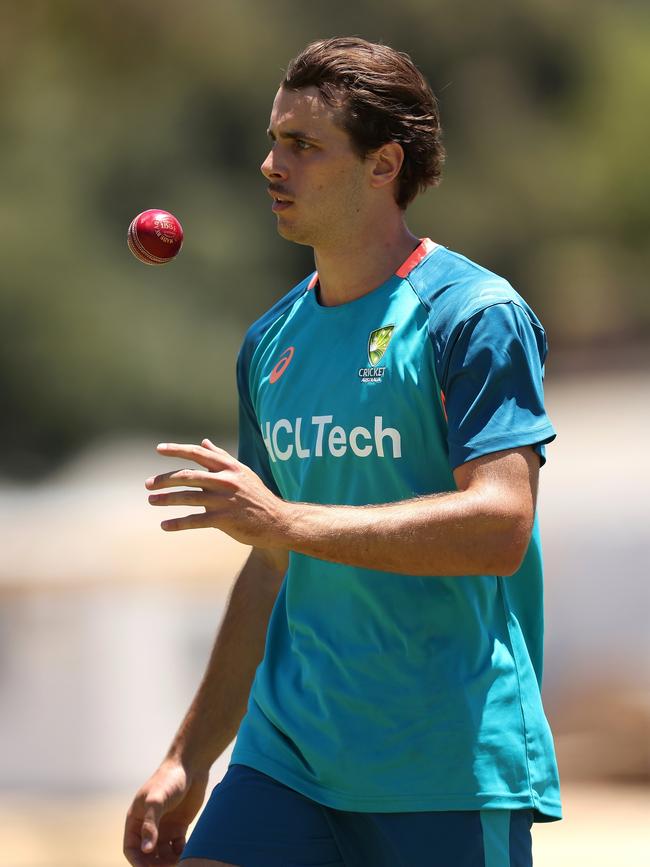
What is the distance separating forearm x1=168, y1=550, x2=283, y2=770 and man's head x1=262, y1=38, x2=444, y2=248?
2.83ft

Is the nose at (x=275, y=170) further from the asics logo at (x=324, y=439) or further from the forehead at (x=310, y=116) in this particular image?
the asics logo at (x=324, y=439)

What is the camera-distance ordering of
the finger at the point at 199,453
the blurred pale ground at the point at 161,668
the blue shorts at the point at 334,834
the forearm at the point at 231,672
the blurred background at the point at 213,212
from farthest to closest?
the blurred background at the point at 213,212 < the blurred pale ground at the point at 161,668 < the forearm at the point at 231,672 < the blue shorts at the point at 334,834 < the finger at the point at 199,453

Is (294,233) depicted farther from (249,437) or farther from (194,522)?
(194,522)

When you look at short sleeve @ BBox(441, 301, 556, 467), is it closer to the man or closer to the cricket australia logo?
the man

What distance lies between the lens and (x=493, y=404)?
10.3 ft

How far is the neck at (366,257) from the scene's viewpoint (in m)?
3.62

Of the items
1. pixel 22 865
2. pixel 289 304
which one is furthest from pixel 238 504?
pixel 22 865

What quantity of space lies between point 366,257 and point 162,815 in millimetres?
1364

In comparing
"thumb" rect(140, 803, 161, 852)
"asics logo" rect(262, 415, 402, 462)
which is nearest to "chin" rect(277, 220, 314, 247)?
"asics logo" rect(262, 415, 402, 462)

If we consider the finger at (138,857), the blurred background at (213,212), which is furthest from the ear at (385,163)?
the blurred background at (213,212)

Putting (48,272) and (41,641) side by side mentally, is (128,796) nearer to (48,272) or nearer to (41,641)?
(41,641)

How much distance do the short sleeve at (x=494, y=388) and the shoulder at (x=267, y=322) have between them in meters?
0.71

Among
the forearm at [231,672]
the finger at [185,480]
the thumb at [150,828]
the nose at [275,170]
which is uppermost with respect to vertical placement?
the nose at [275,170]

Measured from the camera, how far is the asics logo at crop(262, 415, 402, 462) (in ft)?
10.9
